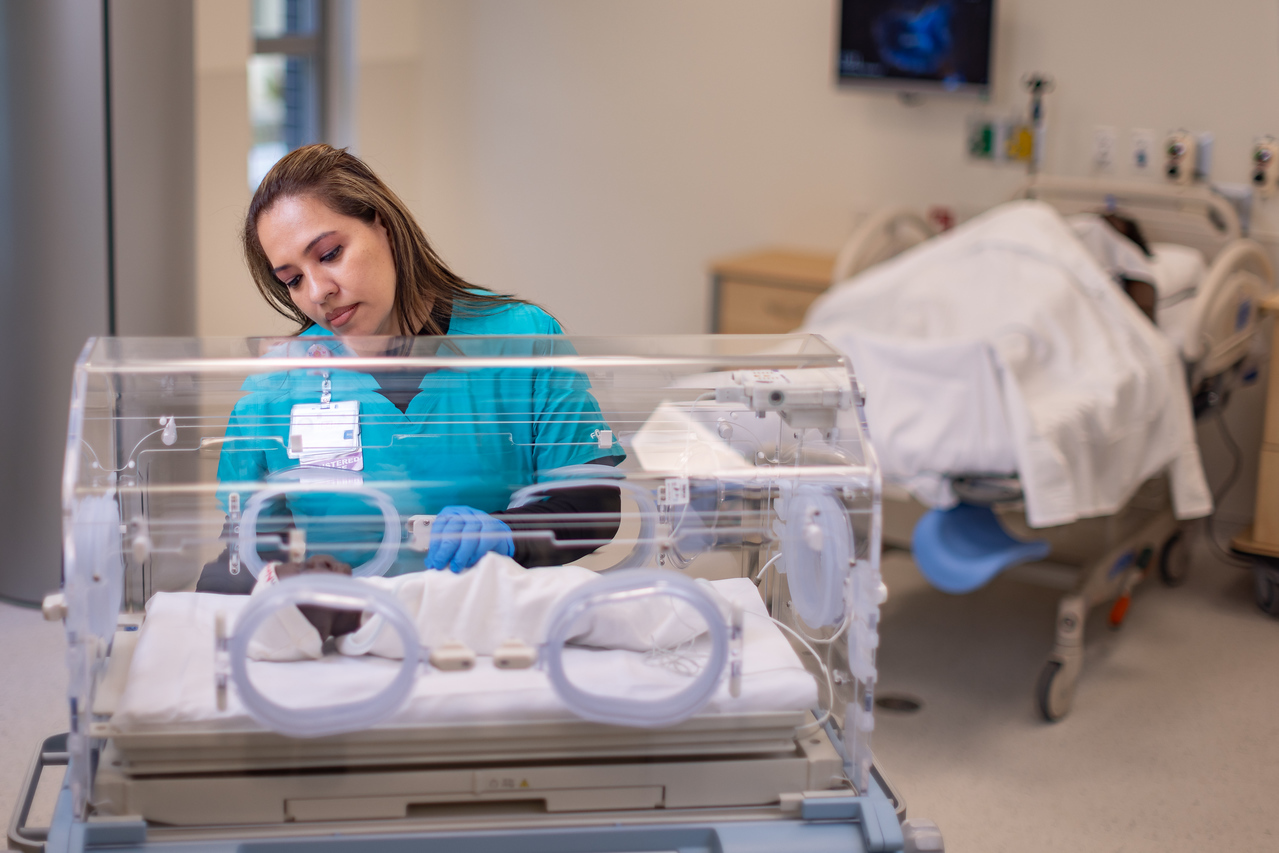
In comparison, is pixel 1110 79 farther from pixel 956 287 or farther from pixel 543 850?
pixel 543 850

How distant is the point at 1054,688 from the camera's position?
8.37 ft

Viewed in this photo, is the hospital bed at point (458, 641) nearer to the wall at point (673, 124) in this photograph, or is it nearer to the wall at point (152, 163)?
the wall at point (152, 163)

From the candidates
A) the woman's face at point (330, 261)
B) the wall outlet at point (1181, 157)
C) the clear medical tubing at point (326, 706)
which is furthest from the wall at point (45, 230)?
the wall outlet at point (1181, 157)

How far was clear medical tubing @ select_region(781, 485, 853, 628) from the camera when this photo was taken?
1228mm

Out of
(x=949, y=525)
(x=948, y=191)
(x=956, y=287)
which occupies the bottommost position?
(x=949, y=525)

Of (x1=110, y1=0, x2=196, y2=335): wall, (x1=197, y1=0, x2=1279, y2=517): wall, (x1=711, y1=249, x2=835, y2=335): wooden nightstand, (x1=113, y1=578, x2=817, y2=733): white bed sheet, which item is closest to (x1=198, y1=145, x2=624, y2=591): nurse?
(x1=113, y1=578, x2=817, y2=733): white bed sheet

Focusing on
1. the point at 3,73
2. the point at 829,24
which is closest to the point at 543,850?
the point at 3,73

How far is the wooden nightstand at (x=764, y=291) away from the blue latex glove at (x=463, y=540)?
8.90 ft

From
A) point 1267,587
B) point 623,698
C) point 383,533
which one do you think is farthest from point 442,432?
point 1267,587

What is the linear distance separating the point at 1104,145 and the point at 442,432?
2.98m

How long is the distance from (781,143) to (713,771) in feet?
11.2

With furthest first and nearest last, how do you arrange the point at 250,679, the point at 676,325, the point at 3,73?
1. the point at 676,325
2. the point at 3,73
3. the point at 250,679

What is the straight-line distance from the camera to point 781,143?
4.27 meters

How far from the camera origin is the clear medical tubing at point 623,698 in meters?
1.10
